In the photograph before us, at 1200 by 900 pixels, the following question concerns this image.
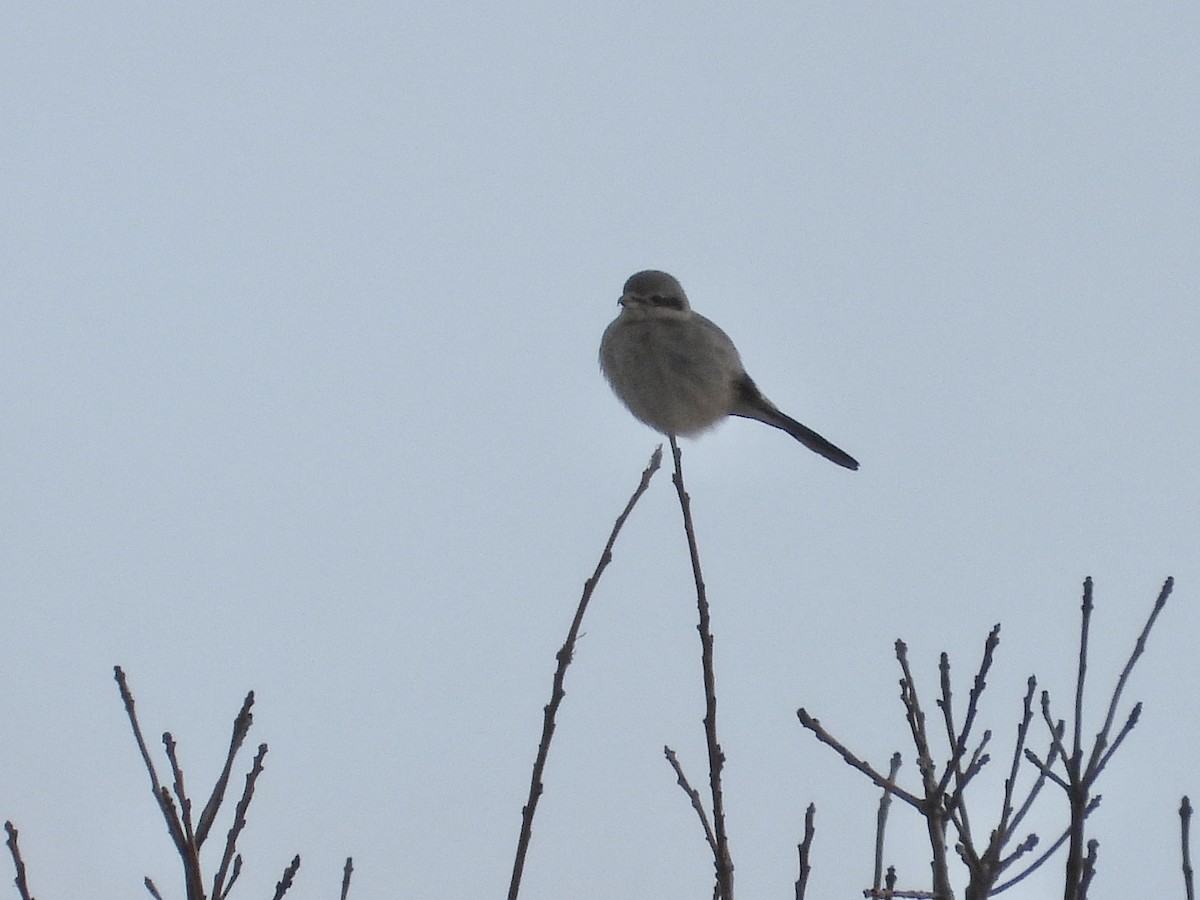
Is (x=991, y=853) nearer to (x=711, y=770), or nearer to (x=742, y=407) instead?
(x=711, y=770)

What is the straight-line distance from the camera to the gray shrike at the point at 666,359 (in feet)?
20.9

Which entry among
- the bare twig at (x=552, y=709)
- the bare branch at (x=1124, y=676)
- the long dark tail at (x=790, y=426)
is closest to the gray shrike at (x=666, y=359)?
the long dark tail at (x=790, y=426)

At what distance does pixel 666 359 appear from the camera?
636 centimetres

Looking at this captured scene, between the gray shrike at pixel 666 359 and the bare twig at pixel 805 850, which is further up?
the gray shrike at pixel 666 359

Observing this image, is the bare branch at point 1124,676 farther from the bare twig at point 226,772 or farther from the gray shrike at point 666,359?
the gray shrike at point 666,359

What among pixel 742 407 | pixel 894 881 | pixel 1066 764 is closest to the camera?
pixel 1066 764

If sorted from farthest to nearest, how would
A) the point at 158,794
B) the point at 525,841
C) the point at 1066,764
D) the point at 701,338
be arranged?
the point at 701,338, the point at 525,841, the point at 1066,764, the point at 158,794

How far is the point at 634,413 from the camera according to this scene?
6551mm

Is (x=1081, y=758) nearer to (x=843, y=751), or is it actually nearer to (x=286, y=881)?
(x=843, y=751)

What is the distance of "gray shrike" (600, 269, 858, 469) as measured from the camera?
6375 mm

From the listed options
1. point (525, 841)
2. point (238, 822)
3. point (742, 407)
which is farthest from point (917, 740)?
point (742, 407)

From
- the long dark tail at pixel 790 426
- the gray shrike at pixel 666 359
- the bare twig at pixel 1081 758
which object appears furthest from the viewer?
the long dark tail at pixel 790 426

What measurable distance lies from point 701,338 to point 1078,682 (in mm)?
4269

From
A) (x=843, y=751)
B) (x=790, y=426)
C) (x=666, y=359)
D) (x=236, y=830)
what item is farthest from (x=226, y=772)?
(x=790, y=426)
